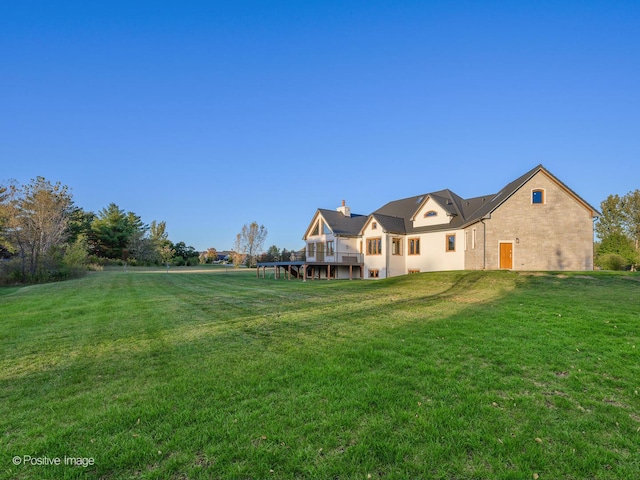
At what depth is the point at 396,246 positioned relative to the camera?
25.2 meters

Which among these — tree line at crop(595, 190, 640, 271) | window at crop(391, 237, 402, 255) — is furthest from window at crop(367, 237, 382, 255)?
tree line at crop(595, 190, 640, 271)

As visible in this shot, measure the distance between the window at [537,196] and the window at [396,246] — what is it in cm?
961

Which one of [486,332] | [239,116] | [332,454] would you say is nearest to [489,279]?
[486,332]

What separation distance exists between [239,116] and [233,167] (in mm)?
7975

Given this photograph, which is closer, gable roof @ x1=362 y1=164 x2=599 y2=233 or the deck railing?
gable roof @ x1=362 y1=164 x2=599 y2=233

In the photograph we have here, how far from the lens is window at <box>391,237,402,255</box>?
24947mm

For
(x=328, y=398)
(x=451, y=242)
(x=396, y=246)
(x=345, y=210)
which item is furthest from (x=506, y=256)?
(x=328, y=398)

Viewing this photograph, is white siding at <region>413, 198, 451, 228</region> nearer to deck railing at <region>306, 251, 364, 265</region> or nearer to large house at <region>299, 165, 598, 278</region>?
large house at <region>299, 165, 598, 278</region>

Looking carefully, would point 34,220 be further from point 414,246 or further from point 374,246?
point 414,246

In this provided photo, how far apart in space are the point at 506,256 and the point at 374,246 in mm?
9677

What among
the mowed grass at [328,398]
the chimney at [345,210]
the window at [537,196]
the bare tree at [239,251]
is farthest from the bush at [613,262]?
the bare tree at [239,251]

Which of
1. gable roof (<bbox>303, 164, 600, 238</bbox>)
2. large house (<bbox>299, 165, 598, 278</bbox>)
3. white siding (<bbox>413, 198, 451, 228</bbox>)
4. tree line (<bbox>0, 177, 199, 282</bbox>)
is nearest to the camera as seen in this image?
large house (<bbox>299, 165, 598, 278</bbox>)

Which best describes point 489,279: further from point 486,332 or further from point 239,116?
point 239,116

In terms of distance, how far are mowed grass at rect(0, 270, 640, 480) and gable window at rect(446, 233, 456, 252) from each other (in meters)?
14.3
